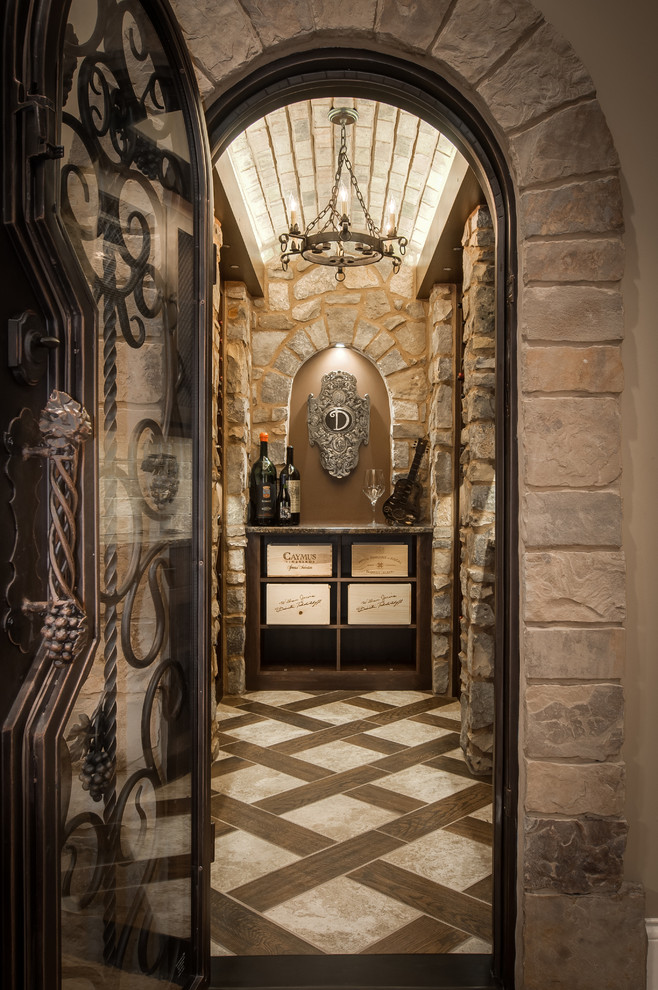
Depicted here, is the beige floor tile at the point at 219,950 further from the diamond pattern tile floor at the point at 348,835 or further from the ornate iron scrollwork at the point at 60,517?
the ornate iron scrollwork at the point at 60,517

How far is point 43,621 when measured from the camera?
36.5 inches

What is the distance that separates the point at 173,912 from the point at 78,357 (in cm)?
118

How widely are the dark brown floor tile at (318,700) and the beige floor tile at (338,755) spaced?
0.58 metres

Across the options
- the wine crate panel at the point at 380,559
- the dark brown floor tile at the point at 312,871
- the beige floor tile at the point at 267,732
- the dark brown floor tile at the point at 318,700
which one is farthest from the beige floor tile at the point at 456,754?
the wine crate panel at the point at 380,559

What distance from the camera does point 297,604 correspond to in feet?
14.5

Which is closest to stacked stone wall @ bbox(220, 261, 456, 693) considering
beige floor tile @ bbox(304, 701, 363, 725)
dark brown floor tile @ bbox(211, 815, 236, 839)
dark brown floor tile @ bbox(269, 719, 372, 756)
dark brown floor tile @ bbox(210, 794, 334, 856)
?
beige floor tile @ bbox(304, 701, 363, 725)

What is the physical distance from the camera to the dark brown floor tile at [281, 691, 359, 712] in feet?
13.3

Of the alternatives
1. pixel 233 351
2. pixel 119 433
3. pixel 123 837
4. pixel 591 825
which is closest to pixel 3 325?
pixel 119 433

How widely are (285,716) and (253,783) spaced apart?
871 millimetres

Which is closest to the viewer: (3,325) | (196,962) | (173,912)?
(3,325)

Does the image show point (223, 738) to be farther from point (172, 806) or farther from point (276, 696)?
point (172, 806)

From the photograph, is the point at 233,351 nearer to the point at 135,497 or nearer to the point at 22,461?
the point at 135,497

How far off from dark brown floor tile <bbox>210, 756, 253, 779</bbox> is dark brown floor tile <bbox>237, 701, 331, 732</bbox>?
19.6 inches

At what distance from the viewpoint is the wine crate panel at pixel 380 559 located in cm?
442
